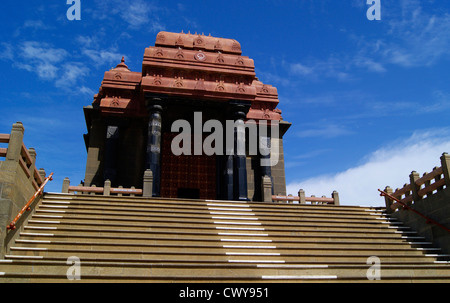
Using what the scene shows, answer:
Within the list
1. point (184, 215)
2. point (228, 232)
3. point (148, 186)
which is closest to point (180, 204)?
point (184, 215)

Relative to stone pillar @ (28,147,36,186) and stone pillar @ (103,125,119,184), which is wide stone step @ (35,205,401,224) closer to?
stone pillar @ (28,147,36,186)

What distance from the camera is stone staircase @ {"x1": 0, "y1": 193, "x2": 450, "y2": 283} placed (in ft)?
28.3

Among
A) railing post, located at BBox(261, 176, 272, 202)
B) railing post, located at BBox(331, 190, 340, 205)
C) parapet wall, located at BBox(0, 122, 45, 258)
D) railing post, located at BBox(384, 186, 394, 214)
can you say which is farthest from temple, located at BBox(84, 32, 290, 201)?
parapet wall, located at BBox(0, 122, 45, 258)

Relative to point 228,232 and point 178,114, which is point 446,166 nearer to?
point 228,232

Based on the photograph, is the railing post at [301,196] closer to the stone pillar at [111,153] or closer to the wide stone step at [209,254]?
the wide stone step at [209,254]

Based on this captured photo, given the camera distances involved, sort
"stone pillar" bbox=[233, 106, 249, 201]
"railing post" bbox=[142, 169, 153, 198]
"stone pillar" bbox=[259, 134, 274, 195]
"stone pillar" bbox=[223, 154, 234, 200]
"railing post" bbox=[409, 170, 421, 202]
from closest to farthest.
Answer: "railing post" bbox=[409, 170, 421, 202] < "railing post" bbox=[142, 169, 153, 198] < "stone pillar" bbox=[233, 106, 249, 201] < "stone pillar" bbox=[223, 154, 234, 200] < "stone pillar" bbox=[259, 134, 274, 195]

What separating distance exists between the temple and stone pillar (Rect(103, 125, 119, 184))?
0.05 metres

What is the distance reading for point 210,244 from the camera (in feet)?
36.0

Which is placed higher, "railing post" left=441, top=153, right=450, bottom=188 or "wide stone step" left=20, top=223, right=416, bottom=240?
"railing post" left=441, top=153, right=450, bottom=188

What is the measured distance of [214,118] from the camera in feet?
71.8

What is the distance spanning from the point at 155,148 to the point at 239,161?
4050 millimetres

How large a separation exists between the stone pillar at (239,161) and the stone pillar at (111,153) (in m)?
6.43
